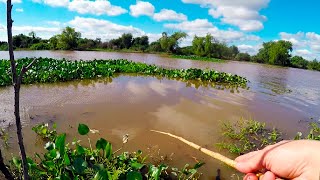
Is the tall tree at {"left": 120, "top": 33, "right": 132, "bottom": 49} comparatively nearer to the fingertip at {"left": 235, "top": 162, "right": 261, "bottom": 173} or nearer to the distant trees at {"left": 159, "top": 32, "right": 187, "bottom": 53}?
the distant trees at {"left": 159, "top": 32, "right": 187, "bottom": 53}

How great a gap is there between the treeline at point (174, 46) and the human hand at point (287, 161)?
47.1 m

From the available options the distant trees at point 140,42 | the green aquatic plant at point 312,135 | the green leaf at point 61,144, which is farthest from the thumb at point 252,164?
the distant trees at point 140,42

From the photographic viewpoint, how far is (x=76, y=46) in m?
49.8

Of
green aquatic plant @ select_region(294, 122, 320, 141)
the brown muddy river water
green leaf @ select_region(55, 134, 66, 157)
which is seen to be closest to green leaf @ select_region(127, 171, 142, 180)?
green leaf @ select_region(55, 134, 66, 157)

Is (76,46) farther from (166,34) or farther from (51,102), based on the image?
(51,102)

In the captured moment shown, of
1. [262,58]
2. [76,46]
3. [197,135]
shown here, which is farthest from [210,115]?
[262,58]

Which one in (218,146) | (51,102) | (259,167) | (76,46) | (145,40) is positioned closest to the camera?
(259,167)

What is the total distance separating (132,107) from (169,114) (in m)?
1.08

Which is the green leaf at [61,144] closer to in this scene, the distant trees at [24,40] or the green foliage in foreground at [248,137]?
the green foliage in foreground at [248,137]

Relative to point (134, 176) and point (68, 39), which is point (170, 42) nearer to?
point (68, 39)

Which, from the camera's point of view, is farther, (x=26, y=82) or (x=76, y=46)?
(x=76, y=46)

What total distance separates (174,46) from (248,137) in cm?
5123

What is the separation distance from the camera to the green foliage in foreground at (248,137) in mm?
4969

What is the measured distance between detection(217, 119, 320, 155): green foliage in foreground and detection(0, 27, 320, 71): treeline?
145 feet
